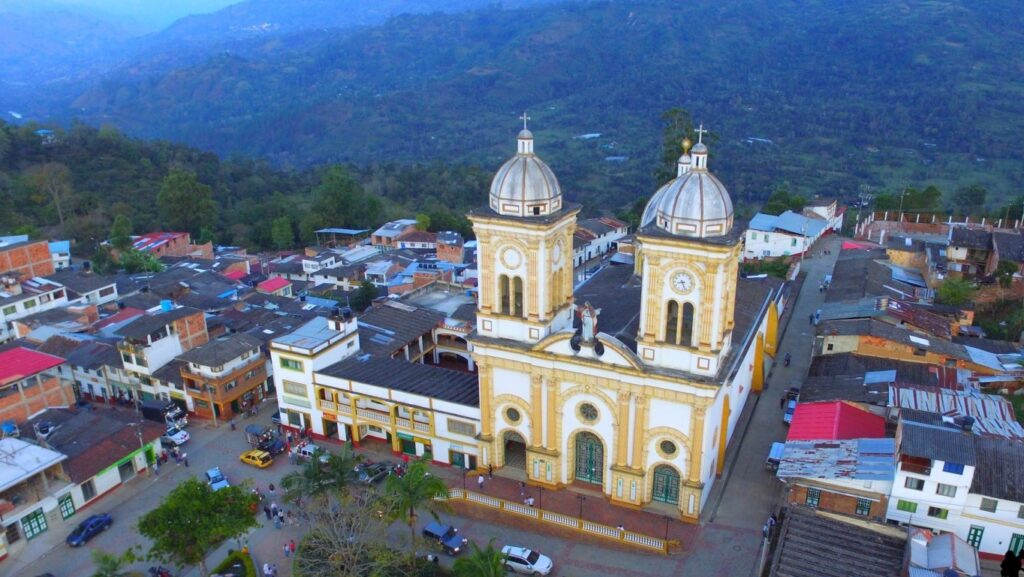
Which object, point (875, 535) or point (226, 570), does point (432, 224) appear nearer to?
point (226, 570)

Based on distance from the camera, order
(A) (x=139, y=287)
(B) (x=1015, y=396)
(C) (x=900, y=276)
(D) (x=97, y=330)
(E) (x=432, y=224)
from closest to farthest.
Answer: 1. (B) (x=1015, y=396)
2. (D) (x=97, y=330)
3. (C) (x=900, y=276)
4. (A) (x=139, y=287)
5. (E) (x=432, y=224)

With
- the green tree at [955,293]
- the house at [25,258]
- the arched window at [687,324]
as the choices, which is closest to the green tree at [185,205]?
the house at [25,258]

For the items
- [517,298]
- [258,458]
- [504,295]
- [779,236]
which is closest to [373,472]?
[258,458]

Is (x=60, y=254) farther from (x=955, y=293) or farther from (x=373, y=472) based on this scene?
(x=955, y=293)

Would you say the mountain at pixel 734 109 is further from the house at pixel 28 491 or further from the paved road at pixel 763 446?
the house at pixel 28 491

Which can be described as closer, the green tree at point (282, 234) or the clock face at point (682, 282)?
the clock face at point (682, 282)

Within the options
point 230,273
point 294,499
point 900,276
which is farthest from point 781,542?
point 230,273

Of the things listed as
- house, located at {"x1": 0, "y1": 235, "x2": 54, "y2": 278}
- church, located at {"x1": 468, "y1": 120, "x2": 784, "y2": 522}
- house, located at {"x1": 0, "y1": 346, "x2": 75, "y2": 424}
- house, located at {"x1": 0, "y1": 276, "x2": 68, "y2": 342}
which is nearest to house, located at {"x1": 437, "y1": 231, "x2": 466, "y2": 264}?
house, located at {"x1": 0, "y1": 276, "x2": 68, "y2": 342}
